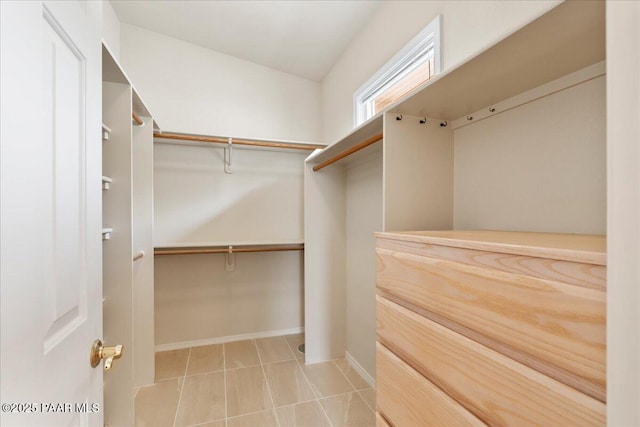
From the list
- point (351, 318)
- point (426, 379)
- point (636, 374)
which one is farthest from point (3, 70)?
point (351, 318)

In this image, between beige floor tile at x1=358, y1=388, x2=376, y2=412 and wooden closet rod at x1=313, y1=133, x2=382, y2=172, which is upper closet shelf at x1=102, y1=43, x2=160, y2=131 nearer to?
wooden closet rod at x1=313, y1=133, x2=382, y2=172

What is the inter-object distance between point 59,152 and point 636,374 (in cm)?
93

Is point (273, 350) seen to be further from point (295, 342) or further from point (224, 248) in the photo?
point (224, 248)

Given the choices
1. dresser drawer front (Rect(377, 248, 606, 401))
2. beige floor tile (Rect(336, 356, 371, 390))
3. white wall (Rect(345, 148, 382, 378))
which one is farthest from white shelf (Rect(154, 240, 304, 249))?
dresser drawer front (Rect(377, 248, 606, 401))

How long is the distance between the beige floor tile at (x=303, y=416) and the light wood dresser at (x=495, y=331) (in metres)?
0.95

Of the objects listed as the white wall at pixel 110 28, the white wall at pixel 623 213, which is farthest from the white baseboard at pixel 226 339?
the white wall at pixel 623 213

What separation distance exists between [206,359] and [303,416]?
43.5 inches

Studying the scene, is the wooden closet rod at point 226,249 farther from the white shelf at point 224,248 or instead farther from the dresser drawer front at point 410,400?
the dresser drawer front at point 410,400

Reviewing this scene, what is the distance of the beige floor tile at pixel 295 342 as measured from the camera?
2504mm

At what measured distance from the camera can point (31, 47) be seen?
44cm

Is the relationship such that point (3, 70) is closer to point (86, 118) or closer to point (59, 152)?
point (59, 152)

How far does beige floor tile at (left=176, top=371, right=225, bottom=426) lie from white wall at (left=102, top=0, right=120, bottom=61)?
2.43 metres

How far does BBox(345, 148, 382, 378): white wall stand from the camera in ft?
6.59

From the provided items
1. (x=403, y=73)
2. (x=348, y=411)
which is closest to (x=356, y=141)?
(x=403, y=73)
